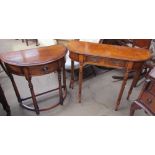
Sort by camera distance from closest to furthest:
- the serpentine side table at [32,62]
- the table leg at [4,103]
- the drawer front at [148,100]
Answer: the drawer front at [148,100] < the serpentine side table at [32,62] < the table leg at [4,103]

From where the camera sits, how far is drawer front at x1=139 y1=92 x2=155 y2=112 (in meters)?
1.38

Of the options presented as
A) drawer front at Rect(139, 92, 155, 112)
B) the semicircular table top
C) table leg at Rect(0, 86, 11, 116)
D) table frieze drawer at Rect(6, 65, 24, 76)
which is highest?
the semicircular table top

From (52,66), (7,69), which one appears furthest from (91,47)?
(7,69)

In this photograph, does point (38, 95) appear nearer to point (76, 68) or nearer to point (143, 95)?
point (76, 68)

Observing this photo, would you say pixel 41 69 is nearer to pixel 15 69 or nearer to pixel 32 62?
pixel 32 62

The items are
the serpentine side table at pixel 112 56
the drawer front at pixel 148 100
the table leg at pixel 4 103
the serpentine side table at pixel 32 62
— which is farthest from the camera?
the table leg at pixel 4 103

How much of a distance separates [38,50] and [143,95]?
1140mm

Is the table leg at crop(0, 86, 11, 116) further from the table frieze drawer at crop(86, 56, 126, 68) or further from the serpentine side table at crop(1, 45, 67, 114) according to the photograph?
the table frieze drawer at crop(86, 56, 126, 68)

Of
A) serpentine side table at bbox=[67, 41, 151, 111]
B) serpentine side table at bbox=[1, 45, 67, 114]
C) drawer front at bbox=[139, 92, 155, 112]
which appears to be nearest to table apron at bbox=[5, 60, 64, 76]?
serpentine side table at bbox=[1, 45, 67, 114]

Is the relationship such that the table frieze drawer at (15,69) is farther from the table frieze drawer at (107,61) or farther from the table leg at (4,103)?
the table frieze drawer at (107,61)

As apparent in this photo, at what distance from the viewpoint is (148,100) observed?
142cm

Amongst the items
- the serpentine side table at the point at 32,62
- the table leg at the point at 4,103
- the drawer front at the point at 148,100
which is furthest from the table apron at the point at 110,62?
the table leg at the point at 4,103

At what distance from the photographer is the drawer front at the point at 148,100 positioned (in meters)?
1.38

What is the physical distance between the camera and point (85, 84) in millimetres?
2465
